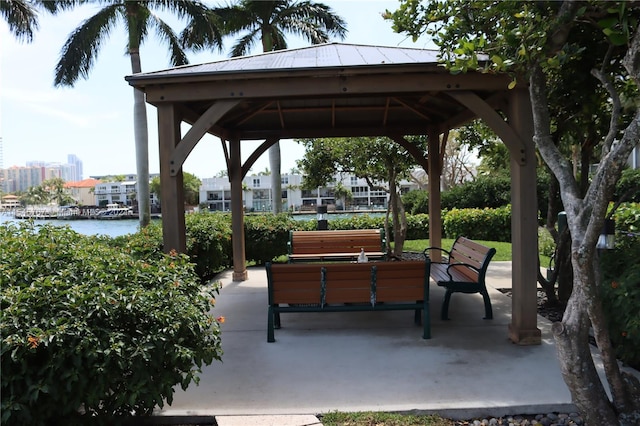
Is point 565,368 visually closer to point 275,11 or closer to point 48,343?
point 48,343

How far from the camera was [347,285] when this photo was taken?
17.6 feet

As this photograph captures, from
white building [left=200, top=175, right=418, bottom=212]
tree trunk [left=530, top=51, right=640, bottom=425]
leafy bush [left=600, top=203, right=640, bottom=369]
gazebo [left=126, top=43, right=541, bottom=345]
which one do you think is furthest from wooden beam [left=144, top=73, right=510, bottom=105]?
white building [left=200, top=175, right=418, bottom=212]

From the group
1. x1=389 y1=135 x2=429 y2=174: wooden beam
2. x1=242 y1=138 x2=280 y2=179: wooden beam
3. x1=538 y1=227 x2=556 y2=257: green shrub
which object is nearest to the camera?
x1=242 y1=138 x2=280 y2=179: wooden beam

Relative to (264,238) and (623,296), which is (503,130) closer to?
(623,296)

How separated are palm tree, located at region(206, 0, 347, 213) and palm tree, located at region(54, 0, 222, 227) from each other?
4.42 feet

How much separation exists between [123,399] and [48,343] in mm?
560

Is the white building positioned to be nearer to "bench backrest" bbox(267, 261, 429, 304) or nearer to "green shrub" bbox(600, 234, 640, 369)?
"bench backrest" bbox(267, 261, 429, 304)

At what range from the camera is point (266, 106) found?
23.9 feet

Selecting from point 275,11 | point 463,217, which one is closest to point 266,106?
point 463,217

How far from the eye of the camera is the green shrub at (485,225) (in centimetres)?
1567

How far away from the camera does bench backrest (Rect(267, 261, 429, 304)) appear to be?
5.28m

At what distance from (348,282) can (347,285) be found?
0.04 metres

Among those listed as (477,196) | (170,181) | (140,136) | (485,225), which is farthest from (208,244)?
(477,196)

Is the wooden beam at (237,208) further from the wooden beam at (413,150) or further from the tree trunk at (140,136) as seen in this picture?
the tree trunk at (140,136)
